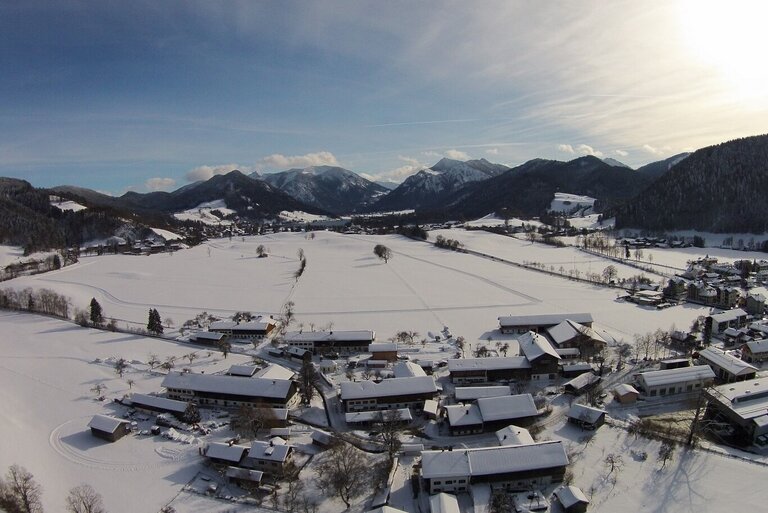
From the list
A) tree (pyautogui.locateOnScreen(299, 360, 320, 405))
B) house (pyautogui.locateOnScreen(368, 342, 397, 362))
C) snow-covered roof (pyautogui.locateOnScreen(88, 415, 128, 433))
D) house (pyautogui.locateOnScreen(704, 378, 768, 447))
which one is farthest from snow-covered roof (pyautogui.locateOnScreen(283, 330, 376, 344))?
house (pyautogui.locateOnScreen(704, 378, 768, 447))

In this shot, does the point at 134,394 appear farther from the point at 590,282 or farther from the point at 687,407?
the point at 590,282

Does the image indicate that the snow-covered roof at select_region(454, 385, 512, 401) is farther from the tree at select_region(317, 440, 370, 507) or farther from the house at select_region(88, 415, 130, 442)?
the house at select_region(88, 415, 130, 442)

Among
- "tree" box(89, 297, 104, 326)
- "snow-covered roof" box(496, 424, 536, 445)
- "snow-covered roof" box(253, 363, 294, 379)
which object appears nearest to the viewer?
"snow-covered roof" box(496, 424, 536, 445)

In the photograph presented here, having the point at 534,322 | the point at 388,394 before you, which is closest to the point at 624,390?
the point at 534,322

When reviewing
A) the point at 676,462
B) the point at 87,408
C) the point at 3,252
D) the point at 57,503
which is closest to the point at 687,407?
the point at 676,462

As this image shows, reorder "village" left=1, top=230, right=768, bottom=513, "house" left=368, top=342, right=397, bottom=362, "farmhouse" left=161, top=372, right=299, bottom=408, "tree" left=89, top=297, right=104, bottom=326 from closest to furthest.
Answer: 1. "village" left=1, top=230, right=768, bottom=513
2. "farmhouse" left=161, top=372, right=299, bottom=408
3. "house" left=368, top=342, right=397, bottom=362
4. "tree" left=89, top=297, right=104, bottom=326

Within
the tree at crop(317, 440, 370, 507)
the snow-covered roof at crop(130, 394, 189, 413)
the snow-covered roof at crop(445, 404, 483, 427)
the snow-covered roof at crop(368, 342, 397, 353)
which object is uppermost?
the snow-covered roof at crop(368, 342, 397, 353)
